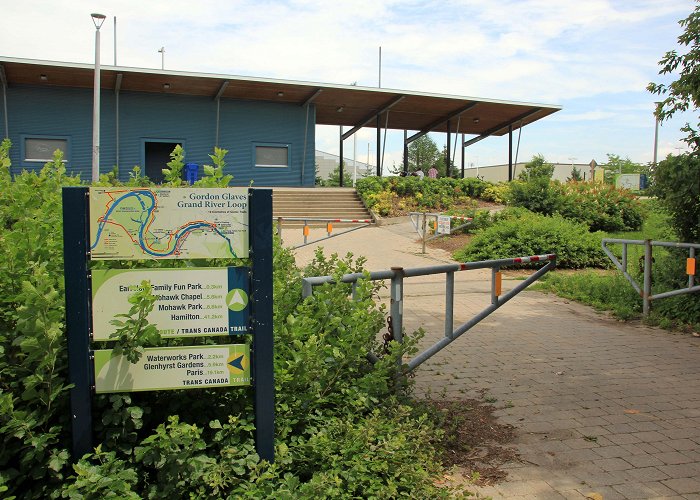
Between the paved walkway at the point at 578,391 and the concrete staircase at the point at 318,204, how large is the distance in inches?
628

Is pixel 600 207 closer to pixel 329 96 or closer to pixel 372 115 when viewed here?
pixel 329 96

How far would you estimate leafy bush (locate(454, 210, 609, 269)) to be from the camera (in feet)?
50.6

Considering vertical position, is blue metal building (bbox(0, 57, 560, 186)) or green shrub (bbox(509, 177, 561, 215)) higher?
blue metal building (bbox(0, 57, 560, 186))

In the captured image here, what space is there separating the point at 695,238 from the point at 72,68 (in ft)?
77.3

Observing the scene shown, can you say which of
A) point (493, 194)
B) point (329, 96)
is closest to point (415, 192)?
point (493, 194)

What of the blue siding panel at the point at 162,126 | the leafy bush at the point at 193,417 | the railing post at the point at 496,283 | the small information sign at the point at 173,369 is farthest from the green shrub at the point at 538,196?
the small information sign at the point at 173,369

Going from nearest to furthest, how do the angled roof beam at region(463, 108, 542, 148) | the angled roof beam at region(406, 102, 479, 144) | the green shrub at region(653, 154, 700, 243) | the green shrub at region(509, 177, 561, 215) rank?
the green shrub at region(653, 154, 700, 243)
the green shrub at region(509, 177, 561, 215)
the angled roof beam at region(406, 102, 479, 144)
the angled roof beam at region(463, 108, 542, 148)

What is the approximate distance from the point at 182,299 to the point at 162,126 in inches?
1099

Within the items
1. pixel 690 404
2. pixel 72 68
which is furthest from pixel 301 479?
pixel 72 68

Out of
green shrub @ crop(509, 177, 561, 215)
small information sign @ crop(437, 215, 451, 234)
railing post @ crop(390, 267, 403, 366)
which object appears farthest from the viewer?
green shrub @ crop(509, 177, 561, 215)

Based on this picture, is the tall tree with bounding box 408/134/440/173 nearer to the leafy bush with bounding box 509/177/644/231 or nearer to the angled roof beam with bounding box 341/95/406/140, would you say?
the angled roof beam with bounding box 341/95/406/140

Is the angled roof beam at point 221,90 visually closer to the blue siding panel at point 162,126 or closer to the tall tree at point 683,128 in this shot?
the blue siding panel at point 162,126

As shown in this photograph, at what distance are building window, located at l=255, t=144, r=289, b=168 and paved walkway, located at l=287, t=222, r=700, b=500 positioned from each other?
22.2 metres

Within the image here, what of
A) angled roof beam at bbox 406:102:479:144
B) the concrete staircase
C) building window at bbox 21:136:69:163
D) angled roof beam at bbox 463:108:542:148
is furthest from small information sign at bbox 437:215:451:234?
angled roof beam at bbox 463:108:542:148
